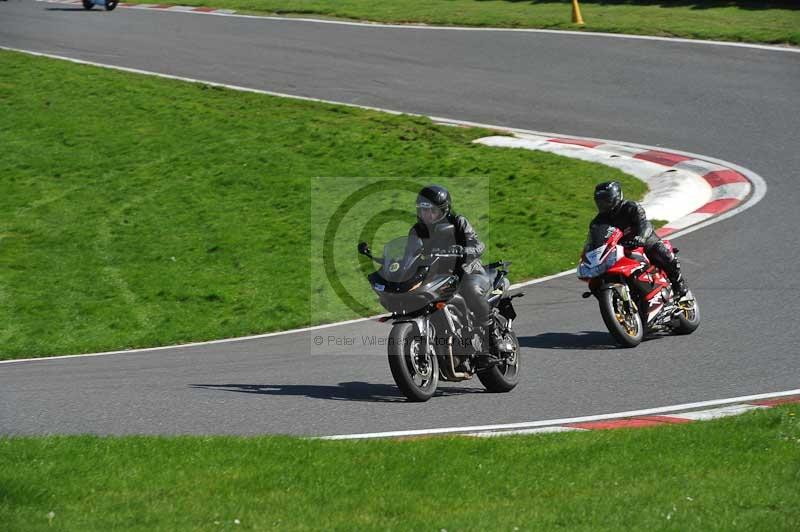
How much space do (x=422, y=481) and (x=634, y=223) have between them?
19.7 ft

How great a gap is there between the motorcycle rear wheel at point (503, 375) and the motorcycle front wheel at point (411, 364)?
1.69 ft

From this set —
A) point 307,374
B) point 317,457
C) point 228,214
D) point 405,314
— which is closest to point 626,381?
point 405,314

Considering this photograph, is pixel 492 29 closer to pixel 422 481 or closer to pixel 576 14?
pixel 576 14

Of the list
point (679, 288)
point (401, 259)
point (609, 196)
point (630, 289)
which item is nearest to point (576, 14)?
point (609, 196)

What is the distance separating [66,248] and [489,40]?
46.2ft

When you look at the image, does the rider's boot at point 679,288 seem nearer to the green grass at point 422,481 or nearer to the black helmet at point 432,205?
the black helmet at point 432,205

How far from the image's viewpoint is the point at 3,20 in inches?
1411

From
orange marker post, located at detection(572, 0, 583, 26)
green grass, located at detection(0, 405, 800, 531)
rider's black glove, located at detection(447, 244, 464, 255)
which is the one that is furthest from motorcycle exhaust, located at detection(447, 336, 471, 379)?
orange marker post, located at detection(572, 0, 583, 26)

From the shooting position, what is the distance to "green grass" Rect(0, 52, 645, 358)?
50.4 feet

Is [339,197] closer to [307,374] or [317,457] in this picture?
[307,374]

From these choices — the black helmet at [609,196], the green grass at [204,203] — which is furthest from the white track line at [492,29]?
the black helmet at [609,196]

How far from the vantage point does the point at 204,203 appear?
19688 mm

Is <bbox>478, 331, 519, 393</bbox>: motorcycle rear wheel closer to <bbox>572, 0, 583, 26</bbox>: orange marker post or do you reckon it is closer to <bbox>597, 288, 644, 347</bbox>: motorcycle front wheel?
<bbox>597, 288, 644, 347</bbox>: motorcycle front wheel

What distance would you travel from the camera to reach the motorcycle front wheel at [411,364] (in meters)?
9.96
